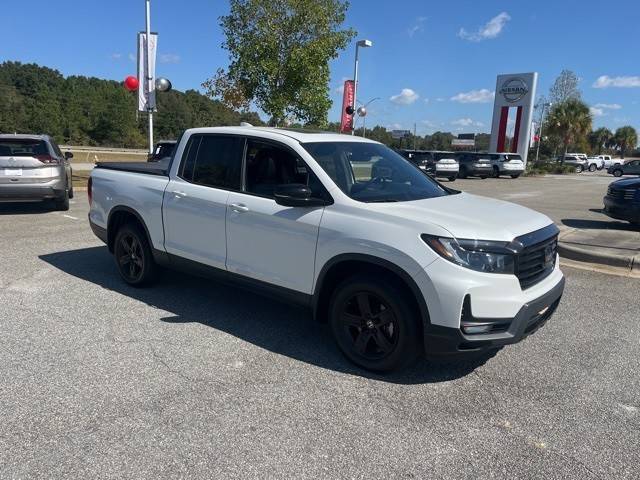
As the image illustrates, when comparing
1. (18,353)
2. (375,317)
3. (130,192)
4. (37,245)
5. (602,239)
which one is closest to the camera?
(375,317)

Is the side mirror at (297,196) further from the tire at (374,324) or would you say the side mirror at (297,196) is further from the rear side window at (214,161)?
the rear side window at (214,161)

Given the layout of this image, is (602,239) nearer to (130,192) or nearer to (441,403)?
(441,403)

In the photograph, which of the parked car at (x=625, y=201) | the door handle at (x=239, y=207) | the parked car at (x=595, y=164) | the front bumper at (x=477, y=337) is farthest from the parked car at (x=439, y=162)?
the parked car at (x=595, y=164)

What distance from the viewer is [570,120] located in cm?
5066

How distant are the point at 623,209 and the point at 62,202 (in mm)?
11110

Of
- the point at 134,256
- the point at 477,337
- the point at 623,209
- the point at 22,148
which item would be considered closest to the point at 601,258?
the point at 623,209

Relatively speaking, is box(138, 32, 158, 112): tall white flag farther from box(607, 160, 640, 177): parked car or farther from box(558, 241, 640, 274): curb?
box(607, 160, 640, 177): parked car

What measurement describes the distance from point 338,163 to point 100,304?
9.22ft

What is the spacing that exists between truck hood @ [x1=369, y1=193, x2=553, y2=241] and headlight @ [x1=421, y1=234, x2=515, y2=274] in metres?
0.05

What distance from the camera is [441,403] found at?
3.40 meters

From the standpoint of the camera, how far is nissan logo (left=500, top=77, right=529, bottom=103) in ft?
123

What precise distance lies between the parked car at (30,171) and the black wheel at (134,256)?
520 centimetres

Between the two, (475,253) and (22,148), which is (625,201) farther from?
(22,148)

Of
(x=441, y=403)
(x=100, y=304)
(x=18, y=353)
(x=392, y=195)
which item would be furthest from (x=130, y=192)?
(x=441, y=403)
